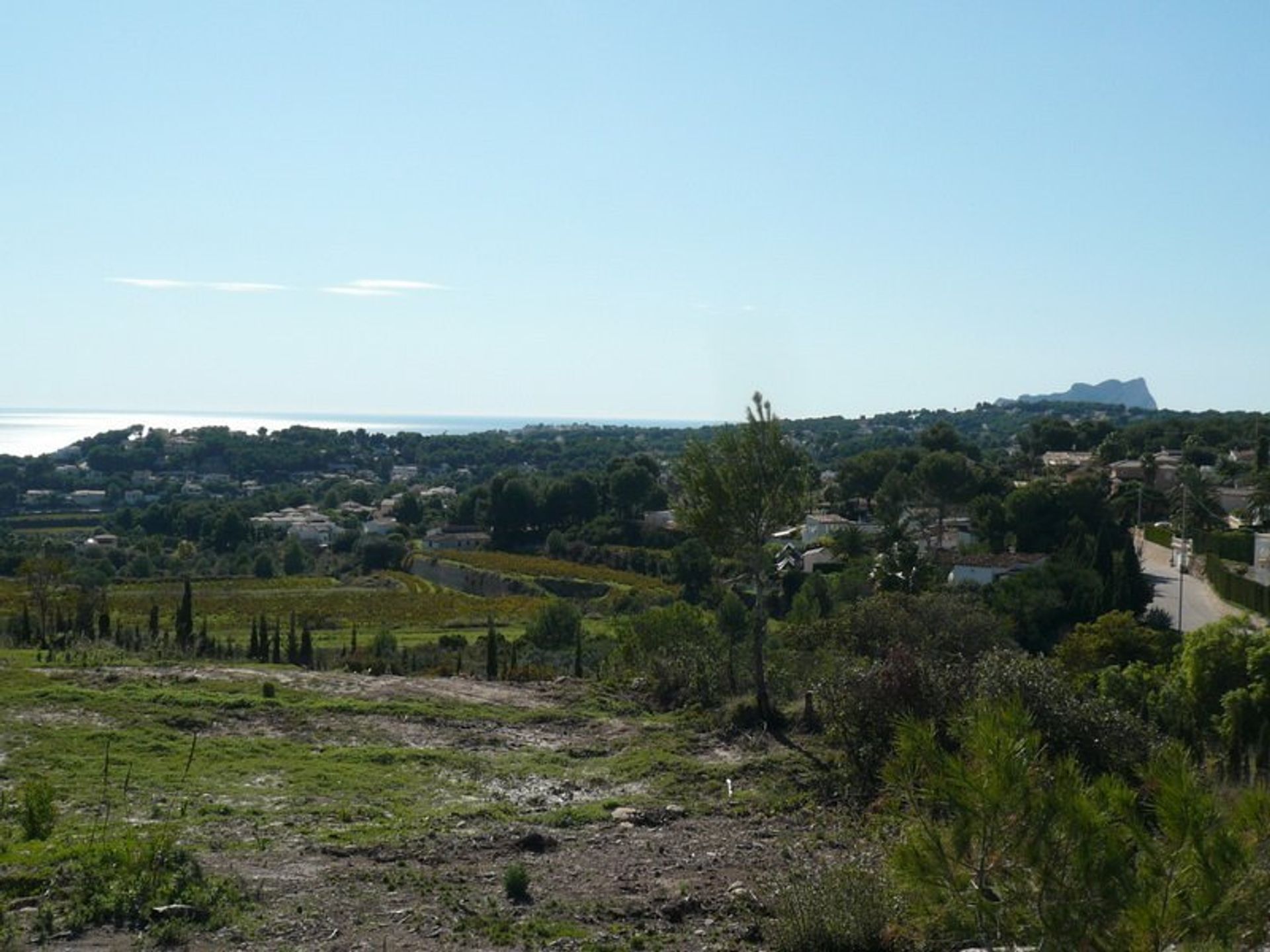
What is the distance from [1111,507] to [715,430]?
53.4 metres

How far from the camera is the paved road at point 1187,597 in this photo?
45.0 m

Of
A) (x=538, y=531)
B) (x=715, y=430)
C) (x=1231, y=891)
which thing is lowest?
(x=538, y=531)

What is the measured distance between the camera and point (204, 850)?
462 inches

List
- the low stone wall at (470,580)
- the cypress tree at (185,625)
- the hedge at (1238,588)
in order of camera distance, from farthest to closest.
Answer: the low stone wall at (470,580), the hedge at (1238,588), the cypress tree at (185,625)

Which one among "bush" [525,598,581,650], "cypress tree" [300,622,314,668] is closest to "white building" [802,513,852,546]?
"bush" [525,598,581,650]

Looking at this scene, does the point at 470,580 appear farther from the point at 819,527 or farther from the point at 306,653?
the point at 306,653

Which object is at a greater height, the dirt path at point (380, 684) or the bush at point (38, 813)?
the bush at point (38, 813)

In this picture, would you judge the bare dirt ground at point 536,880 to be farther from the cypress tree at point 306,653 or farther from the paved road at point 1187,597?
the paved road at point 1187,597

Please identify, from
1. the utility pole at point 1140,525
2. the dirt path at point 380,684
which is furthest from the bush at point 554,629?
the utility pole at point 1140,525

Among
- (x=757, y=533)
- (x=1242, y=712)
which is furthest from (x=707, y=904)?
(x=1242, y=712)

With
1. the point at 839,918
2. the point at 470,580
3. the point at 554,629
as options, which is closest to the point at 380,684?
the point at 839,918

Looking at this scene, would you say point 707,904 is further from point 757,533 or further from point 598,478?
point 598,478

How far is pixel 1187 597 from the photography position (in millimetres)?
50562

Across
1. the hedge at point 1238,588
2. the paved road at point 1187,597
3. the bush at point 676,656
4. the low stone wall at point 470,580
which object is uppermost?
the bush at point 676,656
